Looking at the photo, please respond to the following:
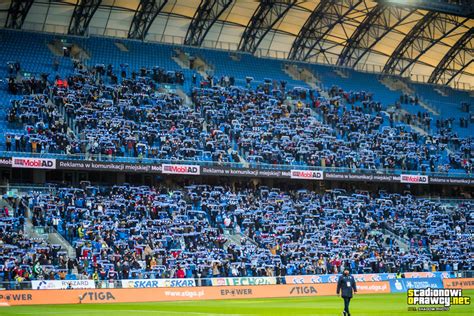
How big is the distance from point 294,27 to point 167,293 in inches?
1601

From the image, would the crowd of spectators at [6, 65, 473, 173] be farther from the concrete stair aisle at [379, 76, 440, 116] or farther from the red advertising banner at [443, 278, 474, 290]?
the red advertising banner at [443, 278, 474, 290]

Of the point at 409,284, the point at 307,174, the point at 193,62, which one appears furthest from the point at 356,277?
the point at 193,62

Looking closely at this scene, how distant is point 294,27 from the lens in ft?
260

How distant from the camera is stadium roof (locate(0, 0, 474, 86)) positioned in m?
70.7

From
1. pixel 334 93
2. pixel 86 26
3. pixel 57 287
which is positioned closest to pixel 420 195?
pixel 334 93

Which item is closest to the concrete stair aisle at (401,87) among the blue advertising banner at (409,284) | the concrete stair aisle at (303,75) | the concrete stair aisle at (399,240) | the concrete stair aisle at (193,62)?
the concrete stair aisle at (303,75)

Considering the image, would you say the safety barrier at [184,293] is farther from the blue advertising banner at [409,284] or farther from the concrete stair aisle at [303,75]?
the concrete stair aisle at [303,75]

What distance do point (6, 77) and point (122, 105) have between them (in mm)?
8984

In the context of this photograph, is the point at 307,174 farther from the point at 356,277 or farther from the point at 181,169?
the point at 356,277

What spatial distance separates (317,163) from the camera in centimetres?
6744

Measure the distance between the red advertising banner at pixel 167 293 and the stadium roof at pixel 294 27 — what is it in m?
26.7

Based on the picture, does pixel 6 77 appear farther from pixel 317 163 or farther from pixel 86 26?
pixel 317 163

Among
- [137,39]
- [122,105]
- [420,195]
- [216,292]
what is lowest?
[216,292]

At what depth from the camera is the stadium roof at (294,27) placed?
70.7 m
